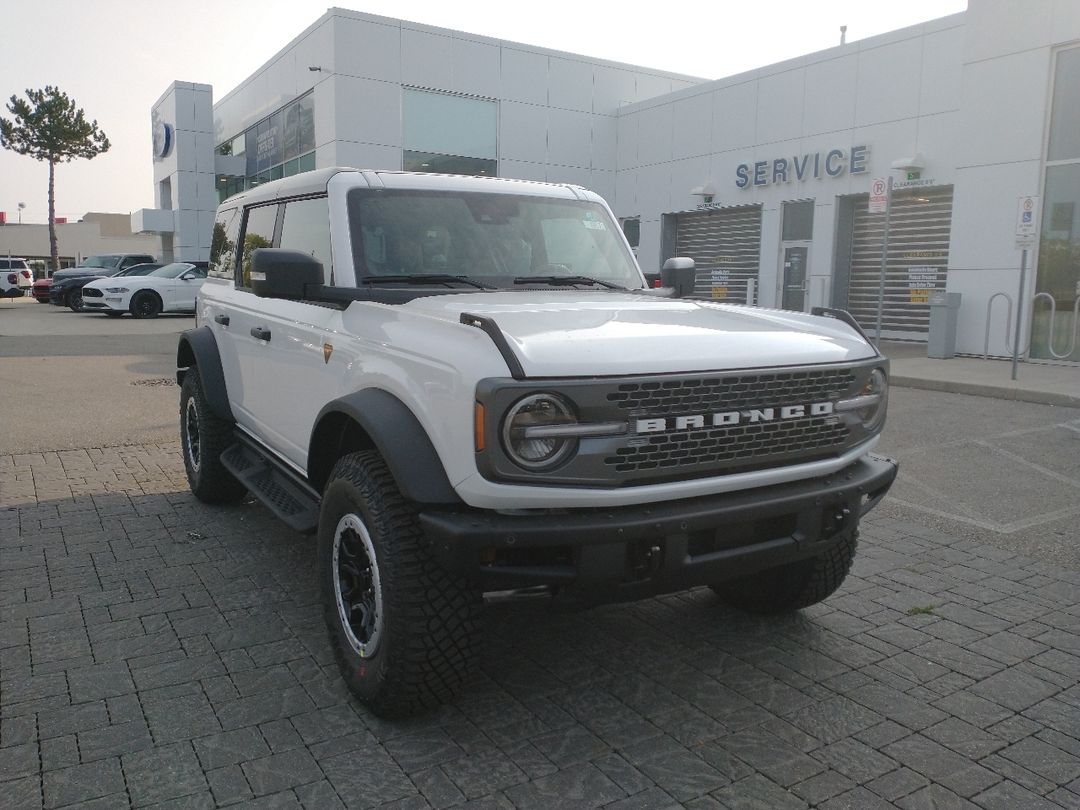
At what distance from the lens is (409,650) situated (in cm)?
284

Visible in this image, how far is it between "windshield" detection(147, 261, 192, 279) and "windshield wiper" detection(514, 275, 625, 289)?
23.7m

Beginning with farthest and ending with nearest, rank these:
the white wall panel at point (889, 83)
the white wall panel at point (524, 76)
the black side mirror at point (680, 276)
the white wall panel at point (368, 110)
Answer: the white wall panel at point (524, 76) < the white wall panel at point (368, 110) < the white wall panel at point (889, 83) < the black side mirror at point (680, 276)

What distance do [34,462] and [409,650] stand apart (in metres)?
5.51

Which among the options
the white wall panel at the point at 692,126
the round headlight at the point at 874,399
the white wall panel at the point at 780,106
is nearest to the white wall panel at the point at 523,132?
the white wall panel at the point at 692,126

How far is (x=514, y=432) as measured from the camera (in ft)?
8.54

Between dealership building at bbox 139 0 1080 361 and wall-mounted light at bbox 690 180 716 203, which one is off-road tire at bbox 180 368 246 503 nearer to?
A: dealership building at bbox 139 0 1080 361

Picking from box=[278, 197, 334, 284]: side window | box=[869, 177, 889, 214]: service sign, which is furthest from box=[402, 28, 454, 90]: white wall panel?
box=[278, 197, 334, 284]: side window

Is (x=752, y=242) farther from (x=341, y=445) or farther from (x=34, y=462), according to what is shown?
(x=341, y=445)

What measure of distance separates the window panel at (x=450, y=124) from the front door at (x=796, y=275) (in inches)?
400

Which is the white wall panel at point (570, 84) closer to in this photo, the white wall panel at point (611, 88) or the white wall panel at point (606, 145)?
the white wall panel at point (611, 88)

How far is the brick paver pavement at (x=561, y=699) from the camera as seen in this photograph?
2688 millimetres

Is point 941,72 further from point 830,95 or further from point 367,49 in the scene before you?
point 367,49

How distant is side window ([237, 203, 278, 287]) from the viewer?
482cm

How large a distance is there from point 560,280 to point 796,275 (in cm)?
1830
